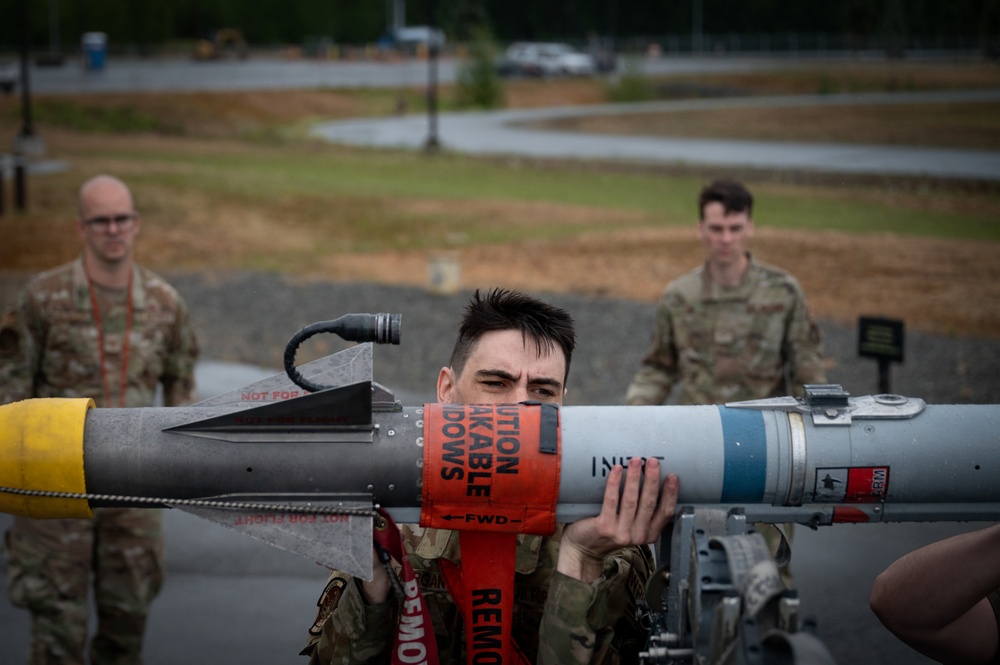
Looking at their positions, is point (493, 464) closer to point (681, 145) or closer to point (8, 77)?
point (681, 145)

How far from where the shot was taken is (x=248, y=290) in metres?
15.5

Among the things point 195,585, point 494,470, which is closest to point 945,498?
point 494,470

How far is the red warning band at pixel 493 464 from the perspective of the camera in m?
3.03

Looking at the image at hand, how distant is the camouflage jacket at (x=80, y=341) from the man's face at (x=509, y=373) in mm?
2908

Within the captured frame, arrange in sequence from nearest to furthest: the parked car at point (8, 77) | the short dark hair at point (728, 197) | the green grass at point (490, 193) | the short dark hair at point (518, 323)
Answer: the short dark hair at point (518, 323)
the short dark hair at point (728, 197)
the green grass at point (490, 193)
the parked car at point (8, 77)

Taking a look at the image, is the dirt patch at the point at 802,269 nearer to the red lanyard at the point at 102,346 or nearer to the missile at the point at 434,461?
the red lanyard at the point at 102,346

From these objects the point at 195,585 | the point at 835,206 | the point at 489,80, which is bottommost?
the point at 195,585

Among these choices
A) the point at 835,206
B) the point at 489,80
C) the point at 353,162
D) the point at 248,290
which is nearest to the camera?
the point at 248,290

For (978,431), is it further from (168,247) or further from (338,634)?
(168,247)

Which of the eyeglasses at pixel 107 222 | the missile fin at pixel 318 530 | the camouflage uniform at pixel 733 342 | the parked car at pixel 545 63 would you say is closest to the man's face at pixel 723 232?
the camouflage uniform at pixel 733 342

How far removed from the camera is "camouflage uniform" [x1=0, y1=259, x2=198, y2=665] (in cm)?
538

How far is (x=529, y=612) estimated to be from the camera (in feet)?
11.4

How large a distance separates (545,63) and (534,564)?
58.4 m

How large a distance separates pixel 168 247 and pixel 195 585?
12660mm
